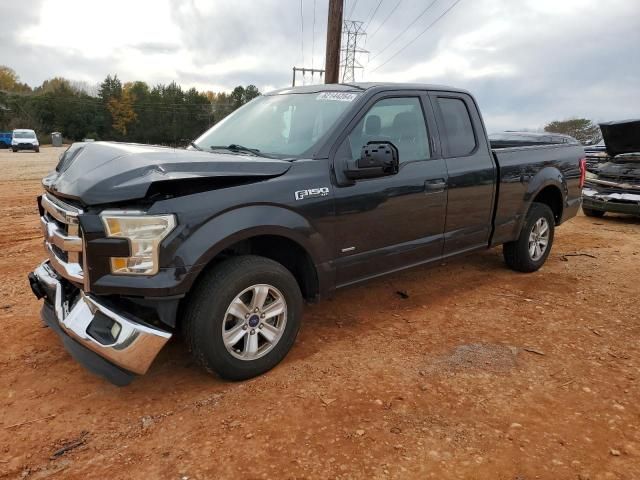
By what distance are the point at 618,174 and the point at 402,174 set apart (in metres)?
7.37

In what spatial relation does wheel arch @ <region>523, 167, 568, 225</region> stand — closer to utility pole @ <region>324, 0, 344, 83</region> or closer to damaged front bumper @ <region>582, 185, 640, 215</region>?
damaged front bumper @ <region>582, 185, 640, 215</region>

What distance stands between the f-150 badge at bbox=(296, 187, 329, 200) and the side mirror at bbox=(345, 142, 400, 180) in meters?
0.20

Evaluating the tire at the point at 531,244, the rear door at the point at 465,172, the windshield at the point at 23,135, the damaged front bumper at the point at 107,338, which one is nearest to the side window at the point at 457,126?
the rear door at the point at 465,172

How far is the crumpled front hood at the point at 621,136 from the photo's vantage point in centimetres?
889

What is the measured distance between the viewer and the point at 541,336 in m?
3.84

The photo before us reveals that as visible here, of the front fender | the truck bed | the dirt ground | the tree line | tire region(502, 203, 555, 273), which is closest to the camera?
the dirt ground

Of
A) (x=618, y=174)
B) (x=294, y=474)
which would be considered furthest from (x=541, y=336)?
(x=618, y=174)

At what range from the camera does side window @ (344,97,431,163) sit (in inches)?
142

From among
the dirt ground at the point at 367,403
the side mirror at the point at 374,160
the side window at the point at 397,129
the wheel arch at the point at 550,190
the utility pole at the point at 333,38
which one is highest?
the utility pole at the point at 333,38

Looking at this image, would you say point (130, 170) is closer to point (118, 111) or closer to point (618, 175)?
point (618, 175)

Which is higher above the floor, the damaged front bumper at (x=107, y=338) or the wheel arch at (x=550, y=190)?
the wheel arch at (x=550, y=190)

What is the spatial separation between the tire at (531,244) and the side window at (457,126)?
1.33 meters

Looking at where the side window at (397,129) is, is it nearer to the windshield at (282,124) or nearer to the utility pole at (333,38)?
the windshield at (282,124)

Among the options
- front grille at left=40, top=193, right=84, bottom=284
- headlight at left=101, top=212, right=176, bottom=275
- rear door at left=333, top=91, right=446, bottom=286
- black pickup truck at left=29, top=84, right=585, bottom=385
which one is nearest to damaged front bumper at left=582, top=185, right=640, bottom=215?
black pickup truck at left=29, top=84, right=585, bottom=385
